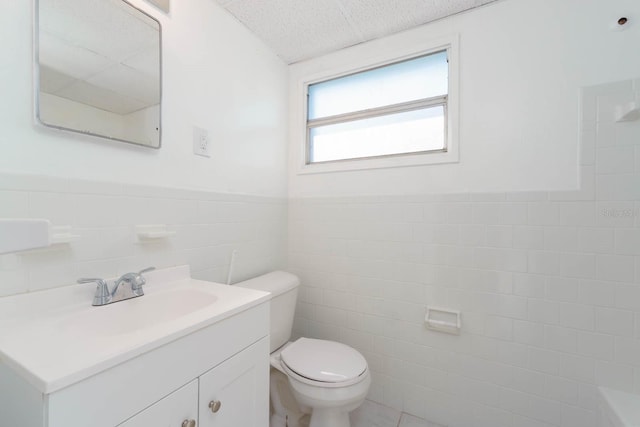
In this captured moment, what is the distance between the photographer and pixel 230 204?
150 centimetres

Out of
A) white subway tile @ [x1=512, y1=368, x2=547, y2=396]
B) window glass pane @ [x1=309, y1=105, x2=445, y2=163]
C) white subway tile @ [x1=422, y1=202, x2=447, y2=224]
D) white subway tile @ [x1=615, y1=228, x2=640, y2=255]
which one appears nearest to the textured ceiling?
window glass pane @ [x1=309, y1=105, x2=445, y2=163]

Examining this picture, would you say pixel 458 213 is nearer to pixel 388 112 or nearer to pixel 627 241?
pixel 627 241

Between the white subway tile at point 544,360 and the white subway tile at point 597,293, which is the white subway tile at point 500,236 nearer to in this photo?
the white subway tile at point 597,293

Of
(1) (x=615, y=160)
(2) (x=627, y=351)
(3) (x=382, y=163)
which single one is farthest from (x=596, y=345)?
(3) (x=382, y=163)

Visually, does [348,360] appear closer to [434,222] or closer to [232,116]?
[434,222]

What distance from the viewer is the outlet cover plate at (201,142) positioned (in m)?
1.32

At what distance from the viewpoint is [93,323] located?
2.81 ft

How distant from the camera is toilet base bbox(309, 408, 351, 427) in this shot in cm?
125

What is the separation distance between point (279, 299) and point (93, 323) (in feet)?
2.71

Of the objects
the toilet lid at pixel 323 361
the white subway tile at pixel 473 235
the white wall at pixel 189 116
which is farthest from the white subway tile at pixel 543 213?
the white wall at pixel 189 116

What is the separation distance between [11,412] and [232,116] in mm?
1388

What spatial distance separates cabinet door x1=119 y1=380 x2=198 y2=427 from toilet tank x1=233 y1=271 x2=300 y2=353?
66 cm

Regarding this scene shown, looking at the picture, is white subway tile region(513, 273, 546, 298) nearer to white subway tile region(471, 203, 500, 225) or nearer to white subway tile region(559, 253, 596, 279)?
white subway tile region(559, 253, 596, 279)

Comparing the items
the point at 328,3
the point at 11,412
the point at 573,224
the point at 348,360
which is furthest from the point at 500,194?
the point at 11,412
